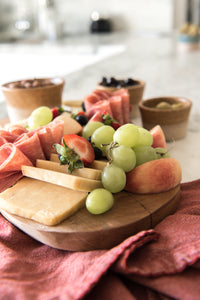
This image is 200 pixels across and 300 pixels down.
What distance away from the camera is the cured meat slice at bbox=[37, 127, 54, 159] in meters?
0.80

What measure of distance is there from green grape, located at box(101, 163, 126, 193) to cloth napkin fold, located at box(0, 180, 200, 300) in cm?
11

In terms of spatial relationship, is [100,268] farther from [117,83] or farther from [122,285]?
[117,83]

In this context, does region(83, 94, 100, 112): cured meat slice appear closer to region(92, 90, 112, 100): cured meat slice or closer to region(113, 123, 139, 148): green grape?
region(92, 90, 112, 100): cured meat slice

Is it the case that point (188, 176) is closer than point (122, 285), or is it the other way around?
point (122, 285)

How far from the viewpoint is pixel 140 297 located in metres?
0.51

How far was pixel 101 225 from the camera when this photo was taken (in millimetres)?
604

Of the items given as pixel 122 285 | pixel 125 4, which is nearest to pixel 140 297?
pixel 122 285

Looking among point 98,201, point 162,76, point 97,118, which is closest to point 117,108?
point 97,118

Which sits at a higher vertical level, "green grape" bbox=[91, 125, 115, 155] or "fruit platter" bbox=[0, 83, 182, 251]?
"green grape" bbox=[91, 125, 115, 155]

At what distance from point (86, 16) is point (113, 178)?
408cm

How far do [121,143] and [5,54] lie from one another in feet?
8.78

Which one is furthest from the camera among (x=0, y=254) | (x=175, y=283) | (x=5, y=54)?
(x=5, y=54)

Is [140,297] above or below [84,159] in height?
below

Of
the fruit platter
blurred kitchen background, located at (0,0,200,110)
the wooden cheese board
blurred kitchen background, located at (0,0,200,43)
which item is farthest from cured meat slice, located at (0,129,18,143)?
blurred kitchen background, located at (0,0,200,43)
